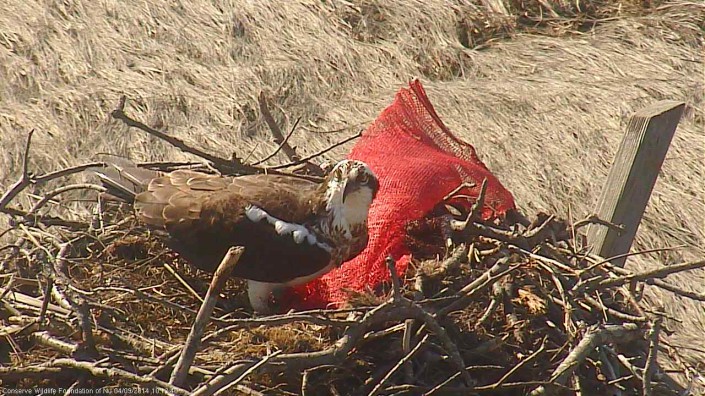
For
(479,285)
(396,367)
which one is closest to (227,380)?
(396,367)

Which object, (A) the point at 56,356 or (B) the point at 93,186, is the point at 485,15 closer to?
(B) the point at 93,186

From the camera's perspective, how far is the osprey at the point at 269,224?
3.64m

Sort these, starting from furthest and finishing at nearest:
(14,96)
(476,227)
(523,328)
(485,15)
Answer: (485,15) < (14,96) < (476,227) < (523,328)

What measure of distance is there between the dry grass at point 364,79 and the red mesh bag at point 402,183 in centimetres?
119

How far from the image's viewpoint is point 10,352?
3.55 metres

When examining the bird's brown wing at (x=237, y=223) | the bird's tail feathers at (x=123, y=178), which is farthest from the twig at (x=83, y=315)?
the bird's tail feathers at (x=123, y=178)

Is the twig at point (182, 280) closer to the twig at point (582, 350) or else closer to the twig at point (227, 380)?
the twig at point (227, 380)

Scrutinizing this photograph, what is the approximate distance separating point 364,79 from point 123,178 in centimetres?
251

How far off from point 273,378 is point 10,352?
866mm

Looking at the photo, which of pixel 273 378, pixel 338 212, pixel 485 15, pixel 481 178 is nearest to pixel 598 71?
pixel 485 15

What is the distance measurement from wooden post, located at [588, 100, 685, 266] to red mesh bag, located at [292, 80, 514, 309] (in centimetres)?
36

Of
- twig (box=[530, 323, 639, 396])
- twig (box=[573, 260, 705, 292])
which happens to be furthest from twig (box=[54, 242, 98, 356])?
twig (box=[573, 260, 705, 292])

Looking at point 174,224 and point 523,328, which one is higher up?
point 174,224

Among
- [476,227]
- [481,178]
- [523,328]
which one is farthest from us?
[481,178]
